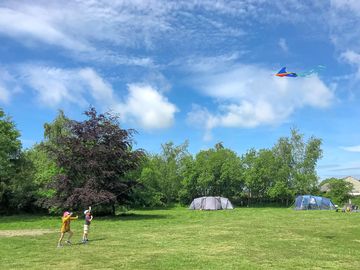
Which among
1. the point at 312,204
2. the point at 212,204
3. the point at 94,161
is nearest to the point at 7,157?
the point at 94,161

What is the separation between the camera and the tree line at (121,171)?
3550 centimetres

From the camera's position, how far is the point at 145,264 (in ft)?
44.9

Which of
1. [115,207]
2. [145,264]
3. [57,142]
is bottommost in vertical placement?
[145,264]

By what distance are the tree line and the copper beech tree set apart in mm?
83

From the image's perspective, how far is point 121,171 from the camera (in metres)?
36.5

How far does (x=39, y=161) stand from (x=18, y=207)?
6.06 m

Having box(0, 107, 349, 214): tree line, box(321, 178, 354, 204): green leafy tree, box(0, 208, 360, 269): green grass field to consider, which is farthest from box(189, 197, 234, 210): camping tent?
box(0, 208, 360, 269): green grass field

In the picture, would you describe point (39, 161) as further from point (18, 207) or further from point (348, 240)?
point (348, 240)

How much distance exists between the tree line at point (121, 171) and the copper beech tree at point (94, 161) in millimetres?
83

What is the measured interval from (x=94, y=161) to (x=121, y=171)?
9.11 ft

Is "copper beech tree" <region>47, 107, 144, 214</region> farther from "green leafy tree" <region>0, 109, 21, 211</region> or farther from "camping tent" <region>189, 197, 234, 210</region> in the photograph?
"camping tent" <region>189, 197, 234, 210</region>

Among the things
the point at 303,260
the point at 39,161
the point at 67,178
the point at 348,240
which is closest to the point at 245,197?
the point at 39,161

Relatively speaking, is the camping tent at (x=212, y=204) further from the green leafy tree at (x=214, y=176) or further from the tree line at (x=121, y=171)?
the green leafy tree at (x=214, y=176)

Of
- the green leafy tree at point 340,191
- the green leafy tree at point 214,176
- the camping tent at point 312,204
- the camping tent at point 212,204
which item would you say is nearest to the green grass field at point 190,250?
the camping tent at point 312,204
